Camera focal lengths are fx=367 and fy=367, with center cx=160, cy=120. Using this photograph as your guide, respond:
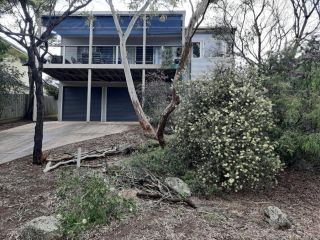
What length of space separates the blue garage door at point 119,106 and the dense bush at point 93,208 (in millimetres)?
16449

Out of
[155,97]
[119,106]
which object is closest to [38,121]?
[155,97]

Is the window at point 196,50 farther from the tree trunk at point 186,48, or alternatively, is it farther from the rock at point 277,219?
the rock at point 277,219

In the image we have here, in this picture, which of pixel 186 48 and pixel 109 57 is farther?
pixel 109 57

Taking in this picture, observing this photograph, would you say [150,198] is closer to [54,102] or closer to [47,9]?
[47,9]

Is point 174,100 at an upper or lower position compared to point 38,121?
upper

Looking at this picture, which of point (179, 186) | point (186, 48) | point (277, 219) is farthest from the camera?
point (186, 48)

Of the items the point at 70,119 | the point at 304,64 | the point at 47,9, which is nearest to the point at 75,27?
the point at 70,119

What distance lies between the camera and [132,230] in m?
4.41

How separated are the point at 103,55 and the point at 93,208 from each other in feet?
52.7

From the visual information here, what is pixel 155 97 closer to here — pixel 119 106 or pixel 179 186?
pixel 119 106

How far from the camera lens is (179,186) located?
19.2ft

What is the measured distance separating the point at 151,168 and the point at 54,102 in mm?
23885

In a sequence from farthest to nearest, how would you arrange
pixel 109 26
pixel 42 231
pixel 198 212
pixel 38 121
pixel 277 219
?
pixel 109 26, pixel 38 121, pixel 198 212, pixel 277 219, pixel 42 231

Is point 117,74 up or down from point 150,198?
up
